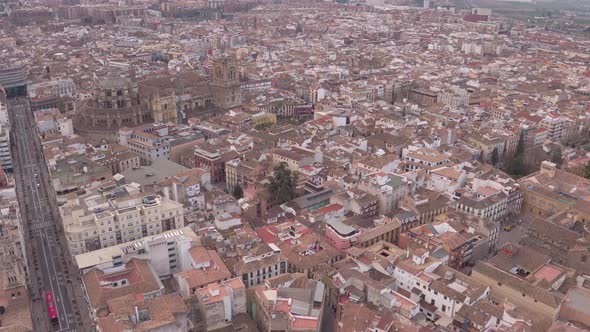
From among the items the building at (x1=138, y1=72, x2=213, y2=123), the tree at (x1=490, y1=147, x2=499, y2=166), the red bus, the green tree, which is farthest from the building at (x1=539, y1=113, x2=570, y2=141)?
the red bus

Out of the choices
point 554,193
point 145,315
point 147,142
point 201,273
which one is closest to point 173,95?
point 147,142

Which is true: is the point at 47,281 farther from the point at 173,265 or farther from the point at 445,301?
the point at 445,301

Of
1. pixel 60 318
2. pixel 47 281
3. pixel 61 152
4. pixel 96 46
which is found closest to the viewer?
pixel 60 318

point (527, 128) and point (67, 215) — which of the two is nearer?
point (67, 215)

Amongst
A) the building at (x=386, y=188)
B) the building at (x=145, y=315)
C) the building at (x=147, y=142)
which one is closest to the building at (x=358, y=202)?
the building at (x=386, y=188)

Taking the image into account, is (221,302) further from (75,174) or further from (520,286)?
(75,174)

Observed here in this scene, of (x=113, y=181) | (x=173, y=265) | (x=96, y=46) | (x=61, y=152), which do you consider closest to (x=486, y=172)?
(x=173, y=265)

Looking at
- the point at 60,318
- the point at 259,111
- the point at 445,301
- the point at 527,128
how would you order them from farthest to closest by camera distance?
the point at 259,111 → the point at 527,128 → the point at 60,318 → the point at 445,301

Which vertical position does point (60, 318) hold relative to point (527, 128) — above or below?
below
